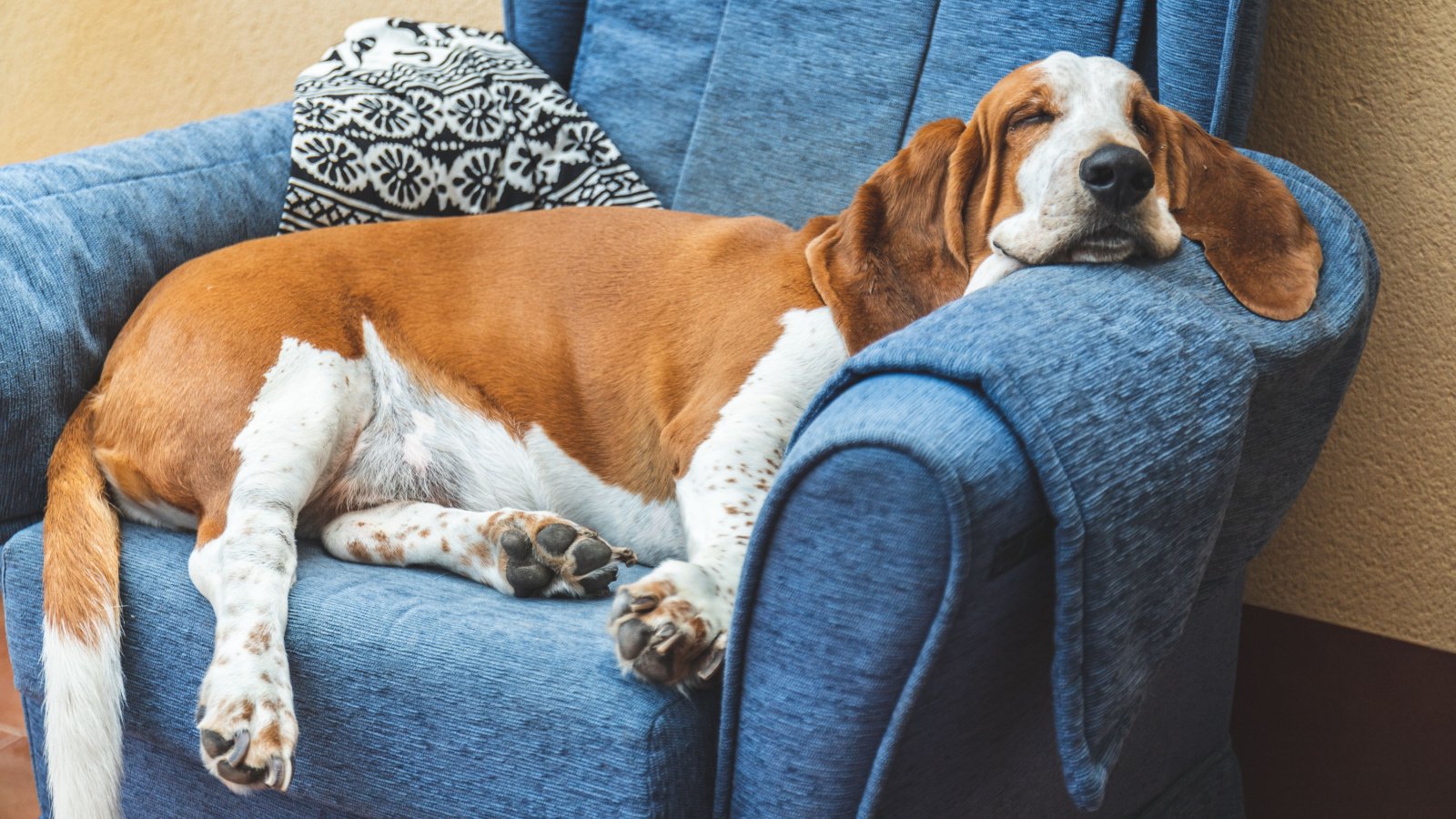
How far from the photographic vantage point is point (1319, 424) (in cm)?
155

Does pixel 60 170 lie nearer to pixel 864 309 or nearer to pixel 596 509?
pixel 596 509

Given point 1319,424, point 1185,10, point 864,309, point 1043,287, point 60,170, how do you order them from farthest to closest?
1. point 60,170
2. point 1185,10
3. point 864,309
4. point 1319,424
5. point 1043,287

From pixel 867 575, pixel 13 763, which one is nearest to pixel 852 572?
pixel 867 575

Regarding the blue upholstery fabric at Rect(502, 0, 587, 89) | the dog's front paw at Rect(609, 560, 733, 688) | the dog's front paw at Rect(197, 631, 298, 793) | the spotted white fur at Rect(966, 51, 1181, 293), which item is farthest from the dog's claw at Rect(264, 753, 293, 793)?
the blue upholstery fabric at Rect(502, 0, 587, 89)

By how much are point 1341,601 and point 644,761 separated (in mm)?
1671

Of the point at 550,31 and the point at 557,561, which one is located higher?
the point at 550,31

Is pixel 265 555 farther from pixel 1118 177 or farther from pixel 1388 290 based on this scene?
pixel 1388 290

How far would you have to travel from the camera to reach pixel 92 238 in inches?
76.5

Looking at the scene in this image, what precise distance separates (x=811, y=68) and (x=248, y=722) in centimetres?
157

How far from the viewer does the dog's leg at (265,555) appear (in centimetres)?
135

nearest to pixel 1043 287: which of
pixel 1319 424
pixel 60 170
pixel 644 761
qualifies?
pixel 1319 424

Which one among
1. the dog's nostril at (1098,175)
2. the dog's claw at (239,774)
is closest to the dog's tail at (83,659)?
the dog's claw at (239,774)

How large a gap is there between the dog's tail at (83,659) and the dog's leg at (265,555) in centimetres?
12

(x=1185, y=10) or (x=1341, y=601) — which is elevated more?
(x=1185, y=10)
